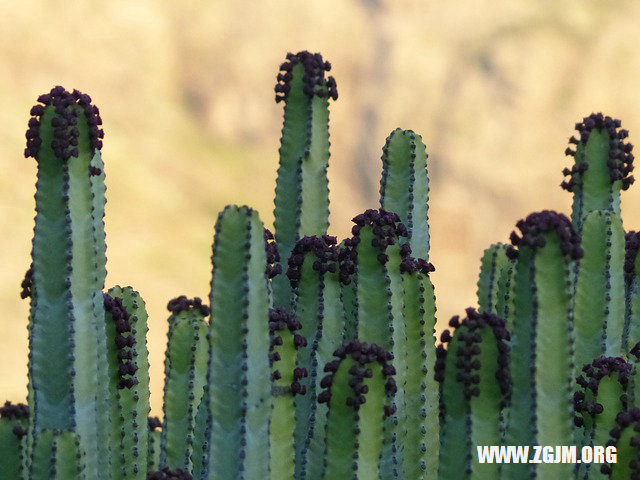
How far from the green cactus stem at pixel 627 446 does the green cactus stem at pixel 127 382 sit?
2621 millimetres

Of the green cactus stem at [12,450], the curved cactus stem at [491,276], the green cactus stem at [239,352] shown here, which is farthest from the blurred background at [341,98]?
the green cactus stem at [239,352]

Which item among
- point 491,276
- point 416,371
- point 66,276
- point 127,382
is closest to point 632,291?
point 491,276

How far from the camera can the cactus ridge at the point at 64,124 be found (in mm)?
6203

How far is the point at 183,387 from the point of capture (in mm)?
7418

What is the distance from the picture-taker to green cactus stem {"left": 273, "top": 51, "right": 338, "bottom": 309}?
7.51m

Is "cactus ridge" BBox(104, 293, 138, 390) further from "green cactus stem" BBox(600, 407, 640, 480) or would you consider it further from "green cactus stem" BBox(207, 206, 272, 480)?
"green cactus stem" BBox(600, 407, 640, 480)

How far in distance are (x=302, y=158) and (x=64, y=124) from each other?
171 cm


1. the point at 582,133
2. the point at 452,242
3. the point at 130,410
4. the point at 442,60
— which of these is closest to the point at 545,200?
the point at 452,242

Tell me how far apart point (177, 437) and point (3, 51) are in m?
22.4

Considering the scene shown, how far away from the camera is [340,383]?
546cm

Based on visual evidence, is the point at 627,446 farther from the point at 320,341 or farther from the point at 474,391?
the point at 320,341

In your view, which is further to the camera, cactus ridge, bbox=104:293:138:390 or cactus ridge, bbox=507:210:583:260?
cactus ridge, bbox=104:293:138:390

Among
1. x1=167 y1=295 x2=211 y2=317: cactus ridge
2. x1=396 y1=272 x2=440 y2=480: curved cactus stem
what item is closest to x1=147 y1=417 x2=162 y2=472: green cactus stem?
x1=167 y1=295 x2=211 y2=317: cactus ridge

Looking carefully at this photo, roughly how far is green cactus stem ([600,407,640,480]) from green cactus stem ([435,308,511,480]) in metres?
A: 0.52
